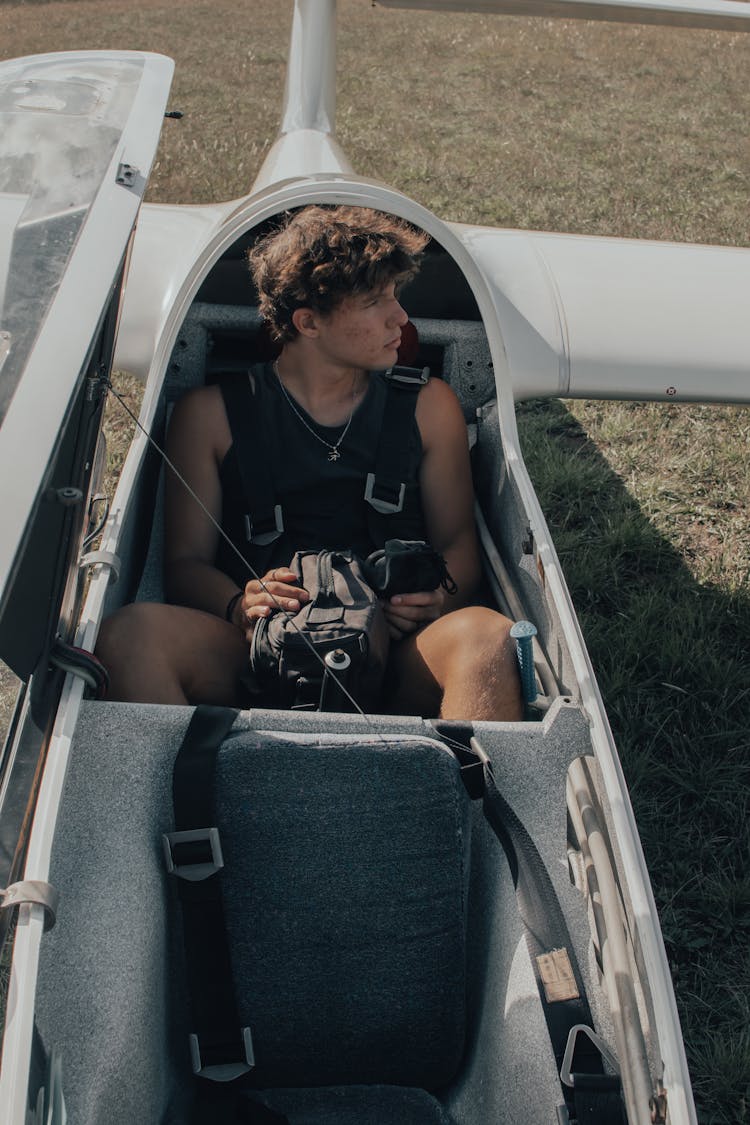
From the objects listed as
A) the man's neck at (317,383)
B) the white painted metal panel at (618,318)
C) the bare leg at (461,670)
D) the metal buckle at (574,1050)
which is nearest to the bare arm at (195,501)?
the man's neck at (317,383)

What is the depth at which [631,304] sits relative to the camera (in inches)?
156

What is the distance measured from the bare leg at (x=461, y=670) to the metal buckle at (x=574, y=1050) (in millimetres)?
726

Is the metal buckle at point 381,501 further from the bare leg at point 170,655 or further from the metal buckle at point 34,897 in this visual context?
the metal buckle at point 34,897

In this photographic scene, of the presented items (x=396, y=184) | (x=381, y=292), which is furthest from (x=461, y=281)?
(x=396, y=184)

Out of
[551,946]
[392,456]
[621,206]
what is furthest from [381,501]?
[621,206]

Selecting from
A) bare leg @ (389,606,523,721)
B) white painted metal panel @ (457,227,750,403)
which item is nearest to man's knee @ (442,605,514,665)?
bare leg @ (389,606,523,721)

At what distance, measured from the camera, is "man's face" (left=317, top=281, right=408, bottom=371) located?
2654mm

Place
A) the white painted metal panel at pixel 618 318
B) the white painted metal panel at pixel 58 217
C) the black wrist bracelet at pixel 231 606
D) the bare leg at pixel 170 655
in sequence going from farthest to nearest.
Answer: the white painted metal panel at pixel 618 318, the black wrist bracelet at pixel 231 606, the bare leg at pixel 170 655, the white painted metal panel at pixel 58 217

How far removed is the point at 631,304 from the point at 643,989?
9.63 feet

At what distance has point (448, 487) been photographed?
2.89 metres

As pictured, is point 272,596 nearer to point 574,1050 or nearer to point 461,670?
point 461,670

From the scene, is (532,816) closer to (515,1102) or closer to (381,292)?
(515,1102)

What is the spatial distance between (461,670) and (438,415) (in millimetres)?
881

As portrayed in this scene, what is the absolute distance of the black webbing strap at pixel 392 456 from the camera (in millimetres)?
2779
